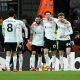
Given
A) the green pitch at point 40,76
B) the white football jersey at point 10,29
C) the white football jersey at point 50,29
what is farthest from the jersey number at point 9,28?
the green pitch at point 40,76

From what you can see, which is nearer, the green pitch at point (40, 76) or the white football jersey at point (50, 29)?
the green pitch at point (40, 76)

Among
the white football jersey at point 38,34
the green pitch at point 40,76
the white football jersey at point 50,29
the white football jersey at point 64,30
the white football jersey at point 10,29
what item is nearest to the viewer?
the green pitch at point 40,76

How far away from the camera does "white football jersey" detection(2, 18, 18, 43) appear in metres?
17.5

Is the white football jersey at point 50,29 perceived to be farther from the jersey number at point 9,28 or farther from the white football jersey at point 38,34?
the jersey number at point 9,28

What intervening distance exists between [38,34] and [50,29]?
476 mm

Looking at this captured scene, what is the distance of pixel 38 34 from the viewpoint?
18.0 metres

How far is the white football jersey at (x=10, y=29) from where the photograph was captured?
17.5m

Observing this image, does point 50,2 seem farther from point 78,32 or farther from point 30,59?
point 30,59

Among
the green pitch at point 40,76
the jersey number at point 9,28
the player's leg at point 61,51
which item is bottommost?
the green pitch at point 40,76

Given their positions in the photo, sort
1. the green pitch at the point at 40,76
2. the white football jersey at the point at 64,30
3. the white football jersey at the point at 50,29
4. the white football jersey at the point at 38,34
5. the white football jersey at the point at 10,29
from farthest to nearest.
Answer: the white football jersey at the point at 38,34 < the white football jersey at the point at 50,29 < the white football jersey at the point at 64,30 < the white football jersey at the point at 10,29 < the green pitch at the point at 40,76

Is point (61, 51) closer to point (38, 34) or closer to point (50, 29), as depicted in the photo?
point (50, 29)

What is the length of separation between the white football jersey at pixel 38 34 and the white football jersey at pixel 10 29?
725mm

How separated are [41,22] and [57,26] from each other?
61 centimetres

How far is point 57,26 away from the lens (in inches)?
704
